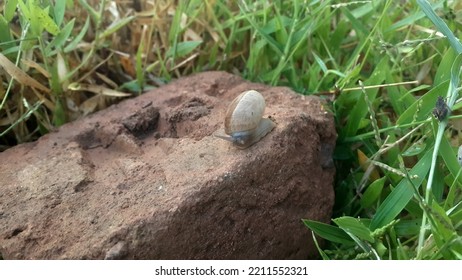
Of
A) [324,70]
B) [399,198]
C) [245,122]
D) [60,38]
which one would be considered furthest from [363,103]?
[60,38]

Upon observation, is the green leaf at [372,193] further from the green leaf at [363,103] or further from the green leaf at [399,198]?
the green leaf at [363,103]

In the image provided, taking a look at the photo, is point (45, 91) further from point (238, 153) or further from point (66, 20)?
point (238, 153)

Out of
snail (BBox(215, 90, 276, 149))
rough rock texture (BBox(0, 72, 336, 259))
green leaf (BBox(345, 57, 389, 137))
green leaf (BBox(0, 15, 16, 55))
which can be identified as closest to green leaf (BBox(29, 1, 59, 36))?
green leaf (BBox(0, 15, 16, 55))

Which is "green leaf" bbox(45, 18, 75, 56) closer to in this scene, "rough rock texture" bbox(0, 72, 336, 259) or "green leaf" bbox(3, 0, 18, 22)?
"green leaf" bbox(3, 0, 18, 22)

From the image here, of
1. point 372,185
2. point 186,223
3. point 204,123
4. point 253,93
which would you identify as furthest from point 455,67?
point 186,223
